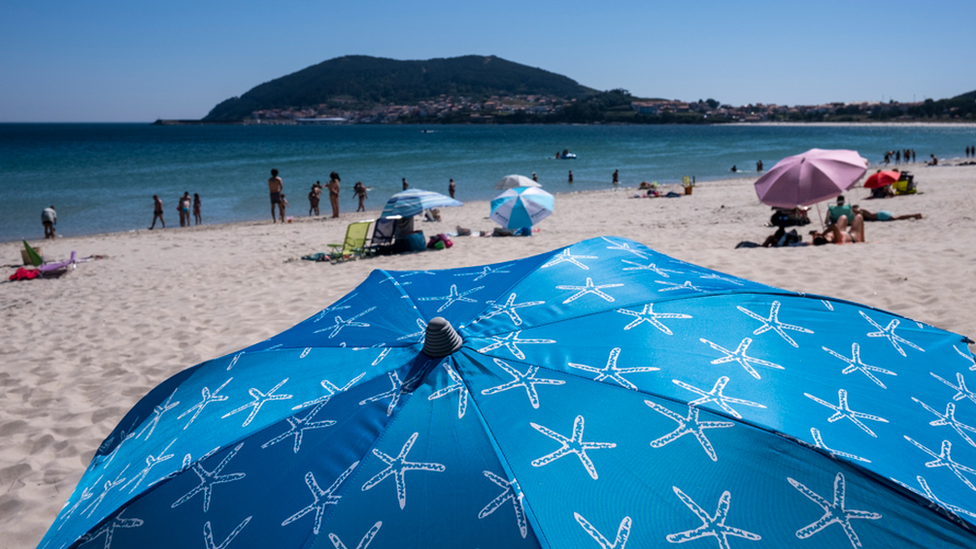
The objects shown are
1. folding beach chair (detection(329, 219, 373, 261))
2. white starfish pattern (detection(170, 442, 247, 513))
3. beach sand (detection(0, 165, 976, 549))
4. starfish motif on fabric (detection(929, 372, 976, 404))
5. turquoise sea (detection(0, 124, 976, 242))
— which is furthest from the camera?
turquoise sea (detection(0, 124, 976, 242))

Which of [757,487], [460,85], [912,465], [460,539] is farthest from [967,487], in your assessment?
[460,85]

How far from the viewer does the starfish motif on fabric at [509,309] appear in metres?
2.12

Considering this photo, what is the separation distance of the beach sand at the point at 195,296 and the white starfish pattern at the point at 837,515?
12.4 feet

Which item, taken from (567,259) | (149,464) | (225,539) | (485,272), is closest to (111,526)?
(149,464)

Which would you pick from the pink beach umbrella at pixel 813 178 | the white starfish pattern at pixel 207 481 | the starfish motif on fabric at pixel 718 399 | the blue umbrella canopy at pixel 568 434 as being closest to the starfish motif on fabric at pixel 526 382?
the blue umbrella canopy at pixel 568 434

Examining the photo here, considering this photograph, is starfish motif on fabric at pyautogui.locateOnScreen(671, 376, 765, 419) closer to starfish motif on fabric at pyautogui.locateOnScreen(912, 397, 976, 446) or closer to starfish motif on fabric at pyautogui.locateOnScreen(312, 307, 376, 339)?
starfish motif on fabric at pyautogui.locateOnScreen(912, 397, 976, 446)

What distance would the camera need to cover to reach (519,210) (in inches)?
482

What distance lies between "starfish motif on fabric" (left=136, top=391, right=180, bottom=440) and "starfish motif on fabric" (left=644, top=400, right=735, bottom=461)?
188 cm

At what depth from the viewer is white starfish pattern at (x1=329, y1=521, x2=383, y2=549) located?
147cm

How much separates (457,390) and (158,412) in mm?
1371

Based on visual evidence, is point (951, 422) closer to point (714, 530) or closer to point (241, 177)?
point (714, 530)

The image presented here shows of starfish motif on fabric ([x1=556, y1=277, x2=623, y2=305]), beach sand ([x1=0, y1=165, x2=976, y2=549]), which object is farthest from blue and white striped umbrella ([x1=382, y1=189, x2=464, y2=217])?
starfish motif on fabric ([x1=556, y1=277, x2=623, y2=305])

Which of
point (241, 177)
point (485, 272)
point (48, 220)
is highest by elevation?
point (241, 177)

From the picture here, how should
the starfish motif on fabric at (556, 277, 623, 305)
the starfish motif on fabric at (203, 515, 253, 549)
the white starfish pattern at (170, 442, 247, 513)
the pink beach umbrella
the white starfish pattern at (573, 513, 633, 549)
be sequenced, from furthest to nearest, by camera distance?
the pink beach umbrella, the starfish motif on fabric at (556, 277, 623, 305), the white starfish pattern at (170, 442, 247, 513), the starfish motif on fabric at (203, 515, 253, 549), the white starfish pattern at (573, 513, 633, 549)
